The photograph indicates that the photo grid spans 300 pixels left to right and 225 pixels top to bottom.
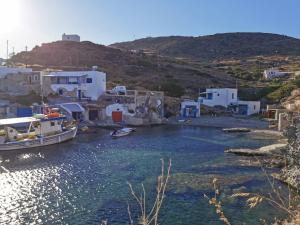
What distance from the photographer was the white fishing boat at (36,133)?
44513 mm

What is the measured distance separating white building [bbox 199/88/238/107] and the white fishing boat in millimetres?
38601

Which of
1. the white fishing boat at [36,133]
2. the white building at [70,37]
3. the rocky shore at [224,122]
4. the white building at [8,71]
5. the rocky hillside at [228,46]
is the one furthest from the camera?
the rocky hillside at [228,46]

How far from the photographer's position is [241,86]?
10131 cm

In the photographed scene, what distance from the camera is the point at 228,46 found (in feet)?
577

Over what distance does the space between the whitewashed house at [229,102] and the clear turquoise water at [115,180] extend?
32252 millimetres

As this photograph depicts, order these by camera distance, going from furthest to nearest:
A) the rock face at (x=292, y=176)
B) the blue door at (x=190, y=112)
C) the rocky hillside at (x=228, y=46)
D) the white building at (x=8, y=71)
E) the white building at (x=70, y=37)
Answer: the rocky hillside at (x=228, y=46) < the white building at (x=70, y=37) < the blue door at (x=190, y=112) < the white building at (x=8, y=71) < the rock face at (x=292, y=176)

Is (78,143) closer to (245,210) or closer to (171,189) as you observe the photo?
(171,189)

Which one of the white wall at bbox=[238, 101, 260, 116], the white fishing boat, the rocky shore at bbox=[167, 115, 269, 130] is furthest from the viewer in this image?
the white wall at bbox=[238, 101, 260, 116]

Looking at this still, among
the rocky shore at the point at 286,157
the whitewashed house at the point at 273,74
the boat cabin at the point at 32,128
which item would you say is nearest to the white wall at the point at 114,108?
the boat cabin at the point at 32,128

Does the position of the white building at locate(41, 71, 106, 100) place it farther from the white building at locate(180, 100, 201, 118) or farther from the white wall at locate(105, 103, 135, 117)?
the white building at locate(180, 100, 201, 118)

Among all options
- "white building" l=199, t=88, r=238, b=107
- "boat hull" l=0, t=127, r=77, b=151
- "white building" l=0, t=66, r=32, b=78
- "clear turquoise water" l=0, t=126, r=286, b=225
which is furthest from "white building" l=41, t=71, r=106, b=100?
"white building" l=199, t=88, r=238, b=107

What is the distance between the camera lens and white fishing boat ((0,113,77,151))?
44.5m

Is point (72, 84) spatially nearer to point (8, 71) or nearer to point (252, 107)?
point (8, 71)

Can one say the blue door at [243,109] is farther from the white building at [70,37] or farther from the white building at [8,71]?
the white building at [70,37]
